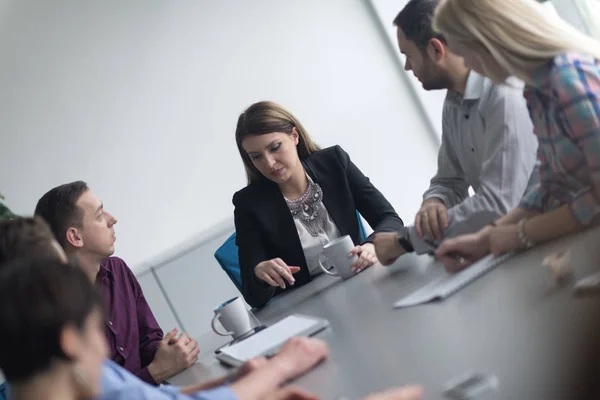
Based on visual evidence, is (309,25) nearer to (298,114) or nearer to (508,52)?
(298,114)

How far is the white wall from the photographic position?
13.0 feet

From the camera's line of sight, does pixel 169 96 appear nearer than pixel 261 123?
→ No

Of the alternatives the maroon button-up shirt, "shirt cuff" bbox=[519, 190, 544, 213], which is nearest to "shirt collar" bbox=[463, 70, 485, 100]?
"shirt cuff" bbox=[519, 190, 544, 213]

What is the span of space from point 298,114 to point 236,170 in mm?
510

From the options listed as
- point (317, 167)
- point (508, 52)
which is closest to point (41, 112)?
point (317, 167)

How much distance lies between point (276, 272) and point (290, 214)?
405 mm

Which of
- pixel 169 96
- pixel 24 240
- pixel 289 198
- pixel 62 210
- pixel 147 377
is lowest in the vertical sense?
pixel 147 377

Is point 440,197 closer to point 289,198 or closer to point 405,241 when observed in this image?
point 405,241

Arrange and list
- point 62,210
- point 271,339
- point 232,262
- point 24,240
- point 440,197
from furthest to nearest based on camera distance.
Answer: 1. point 232,262
2. point 62,210
3. point 440,197
4. point 271,339
5. point 24,240

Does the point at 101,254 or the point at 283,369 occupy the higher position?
the point at 101,254

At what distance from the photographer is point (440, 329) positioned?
1092 mm

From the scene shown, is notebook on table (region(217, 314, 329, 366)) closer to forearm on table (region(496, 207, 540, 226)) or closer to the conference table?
the conference table

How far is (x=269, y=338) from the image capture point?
1.62 m

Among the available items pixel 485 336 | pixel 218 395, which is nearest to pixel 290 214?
pixel 218 395
